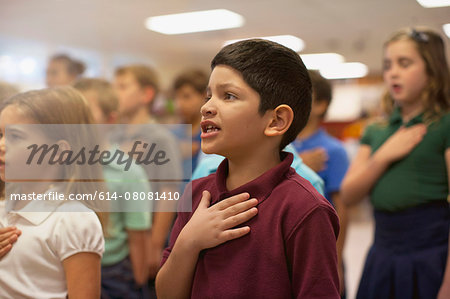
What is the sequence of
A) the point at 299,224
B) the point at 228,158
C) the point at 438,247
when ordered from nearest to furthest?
1. the point at 299,224
2. the point at 228,158
3. the point at 438,247

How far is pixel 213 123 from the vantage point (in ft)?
2.41

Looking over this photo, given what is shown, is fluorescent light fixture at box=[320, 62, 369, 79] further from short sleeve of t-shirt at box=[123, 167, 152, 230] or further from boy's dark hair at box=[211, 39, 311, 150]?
boy's dark hair at box=[211, 39, 311, 150]

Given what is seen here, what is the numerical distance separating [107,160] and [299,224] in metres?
0.44

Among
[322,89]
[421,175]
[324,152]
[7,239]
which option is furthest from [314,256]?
[322,89]

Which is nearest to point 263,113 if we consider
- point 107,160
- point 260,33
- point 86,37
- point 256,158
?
point 256,158

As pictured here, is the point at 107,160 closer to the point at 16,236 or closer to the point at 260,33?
the point at 16,236

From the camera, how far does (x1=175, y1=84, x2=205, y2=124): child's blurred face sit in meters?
2.36

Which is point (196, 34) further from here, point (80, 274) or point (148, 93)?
point (80, 274)

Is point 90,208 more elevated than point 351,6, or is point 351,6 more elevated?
point 351,6

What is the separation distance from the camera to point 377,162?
4.55 feet

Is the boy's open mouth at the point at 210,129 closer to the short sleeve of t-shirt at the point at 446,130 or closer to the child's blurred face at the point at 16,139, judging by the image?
the child's blurred face at the point at 16,139

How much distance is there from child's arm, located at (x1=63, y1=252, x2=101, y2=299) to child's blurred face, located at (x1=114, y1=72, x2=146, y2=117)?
3.29ft

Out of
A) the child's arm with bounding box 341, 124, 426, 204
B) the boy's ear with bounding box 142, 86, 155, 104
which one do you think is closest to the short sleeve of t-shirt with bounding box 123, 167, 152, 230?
the child's arm with bounding box 341, 124, 426, 204

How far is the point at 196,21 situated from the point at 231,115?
15.4 feet
